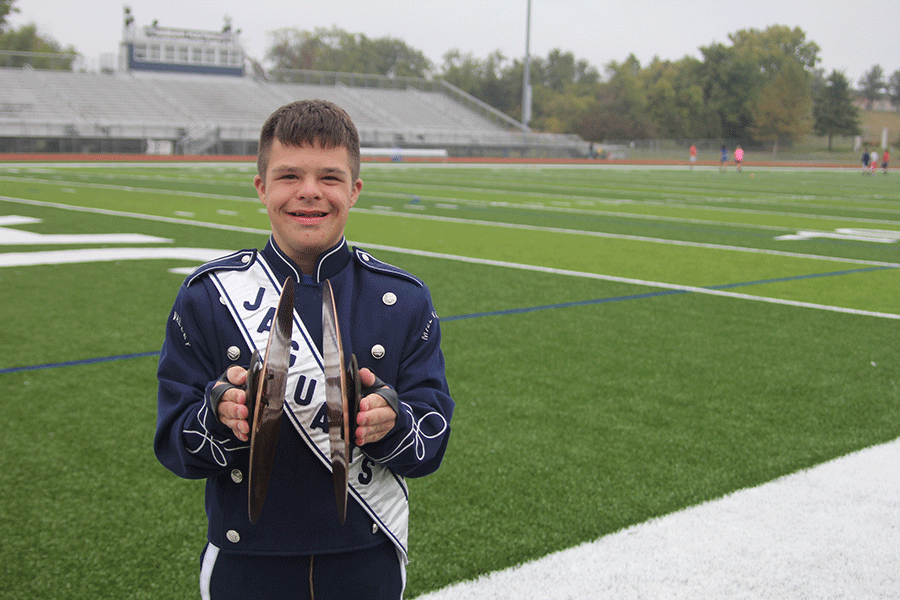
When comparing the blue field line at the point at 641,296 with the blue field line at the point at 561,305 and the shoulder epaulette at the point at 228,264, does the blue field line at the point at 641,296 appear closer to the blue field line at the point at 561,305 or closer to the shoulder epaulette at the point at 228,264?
the blue field line at the point at 561,305

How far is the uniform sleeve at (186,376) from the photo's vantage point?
1.55 m

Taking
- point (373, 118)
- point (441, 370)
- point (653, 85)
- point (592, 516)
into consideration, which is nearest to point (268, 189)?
point (441, 370)

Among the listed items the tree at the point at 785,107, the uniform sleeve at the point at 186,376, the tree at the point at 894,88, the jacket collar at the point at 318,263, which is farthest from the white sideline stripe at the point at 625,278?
the tree at the point at 894,88

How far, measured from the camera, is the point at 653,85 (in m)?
80.5

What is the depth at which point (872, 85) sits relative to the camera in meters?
133

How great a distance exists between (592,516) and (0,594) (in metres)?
1.81

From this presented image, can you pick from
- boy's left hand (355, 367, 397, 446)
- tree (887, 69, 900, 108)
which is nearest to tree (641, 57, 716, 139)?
tree (887, 69, 900, 108)

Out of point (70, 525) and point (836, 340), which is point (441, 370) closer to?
point (70, 525)

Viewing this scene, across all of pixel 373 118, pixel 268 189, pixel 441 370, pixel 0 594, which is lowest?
pixel 0 594

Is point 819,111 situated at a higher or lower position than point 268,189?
higher

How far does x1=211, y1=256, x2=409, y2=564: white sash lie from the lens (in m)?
1.58

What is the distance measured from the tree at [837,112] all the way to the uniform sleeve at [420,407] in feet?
273

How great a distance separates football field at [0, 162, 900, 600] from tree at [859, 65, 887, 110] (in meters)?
137

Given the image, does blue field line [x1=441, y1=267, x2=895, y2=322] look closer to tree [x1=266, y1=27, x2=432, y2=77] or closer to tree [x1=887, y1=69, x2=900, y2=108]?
tree [x1=266, y1=27, x2=432, y2=77]
